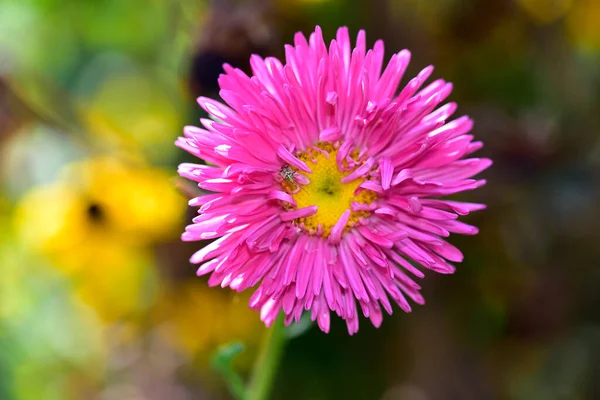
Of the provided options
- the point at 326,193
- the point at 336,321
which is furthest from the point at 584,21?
the point at 326,193

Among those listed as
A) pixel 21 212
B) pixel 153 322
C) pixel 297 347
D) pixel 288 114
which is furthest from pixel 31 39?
pixel 288 114

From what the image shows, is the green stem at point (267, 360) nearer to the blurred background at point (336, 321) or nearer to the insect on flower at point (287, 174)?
the insect on flower at point (287, 174)

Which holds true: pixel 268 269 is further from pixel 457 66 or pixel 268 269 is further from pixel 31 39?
pixel 31 39

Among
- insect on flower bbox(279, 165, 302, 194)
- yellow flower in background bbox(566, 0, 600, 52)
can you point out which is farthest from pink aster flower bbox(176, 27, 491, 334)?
yellow flower in background bbox(566, 0, 600, 52)

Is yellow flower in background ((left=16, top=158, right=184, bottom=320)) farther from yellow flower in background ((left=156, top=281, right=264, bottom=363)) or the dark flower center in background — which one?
yellow flower in background ((left=156, top=281, right=264, bottom=363))

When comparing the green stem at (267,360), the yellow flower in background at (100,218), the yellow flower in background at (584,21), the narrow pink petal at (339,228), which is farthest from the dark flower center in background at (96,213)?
the yellow flower in background at (584,21)

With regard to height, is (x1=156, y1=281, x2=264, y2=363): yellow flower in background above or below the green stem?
above

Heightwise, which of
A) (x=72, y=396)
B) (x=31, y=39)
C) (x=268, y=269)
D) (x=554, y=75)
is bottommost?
(x=72, y=396)
